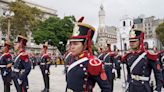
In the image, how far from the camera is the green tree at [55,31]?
5369 cm

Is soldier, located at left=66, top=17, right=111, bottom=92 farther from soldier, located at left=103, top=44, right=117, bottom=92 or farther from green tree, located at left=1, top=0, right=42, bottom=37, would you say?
green tree, located at left=1, top=0, right=42, bottom=37

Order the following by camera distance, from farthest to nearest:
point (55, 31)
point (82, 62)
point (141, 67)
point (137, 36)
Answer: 1. point (55, 31)
2. point (137, 36)
3. point (141, 67)
4. point (82, 62)

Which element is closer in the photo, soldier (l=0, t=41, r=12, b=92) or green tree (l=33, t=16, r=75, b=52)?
soldier (l=0, t=41, r=12, b=92)

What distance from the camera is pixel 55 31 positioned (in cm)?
5622

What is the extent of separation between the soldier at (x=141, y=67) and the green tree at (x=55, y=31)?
158 feet

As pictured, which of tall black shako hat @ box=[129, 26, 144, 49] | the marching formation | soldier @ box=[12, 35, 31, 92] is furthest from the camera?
soldier @ box=[12, 35, 31, 92]

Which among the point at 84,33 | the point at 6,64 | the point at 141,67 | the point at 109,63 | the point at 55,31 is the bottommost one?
the point at 55,31

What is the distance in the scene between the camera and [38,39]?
54.1m

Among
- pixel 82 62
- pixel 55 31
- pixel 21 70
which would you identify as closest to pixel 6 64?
pixel 21 70

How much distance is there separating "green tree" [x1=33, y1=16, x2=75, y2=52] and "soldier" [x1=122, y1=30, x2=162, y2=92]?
48.0 meters

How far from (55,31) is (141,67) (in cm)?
5135

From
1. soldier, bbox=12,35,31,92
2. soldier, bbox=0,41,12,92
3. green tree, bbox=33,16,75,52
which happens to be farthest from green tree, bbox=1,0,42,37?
soldier, bbox=12,35,31,92

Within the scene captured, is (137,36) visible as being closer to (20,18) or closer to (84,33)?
(84,33)

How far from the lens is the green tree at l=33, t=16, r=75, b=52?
53688 millimetres
